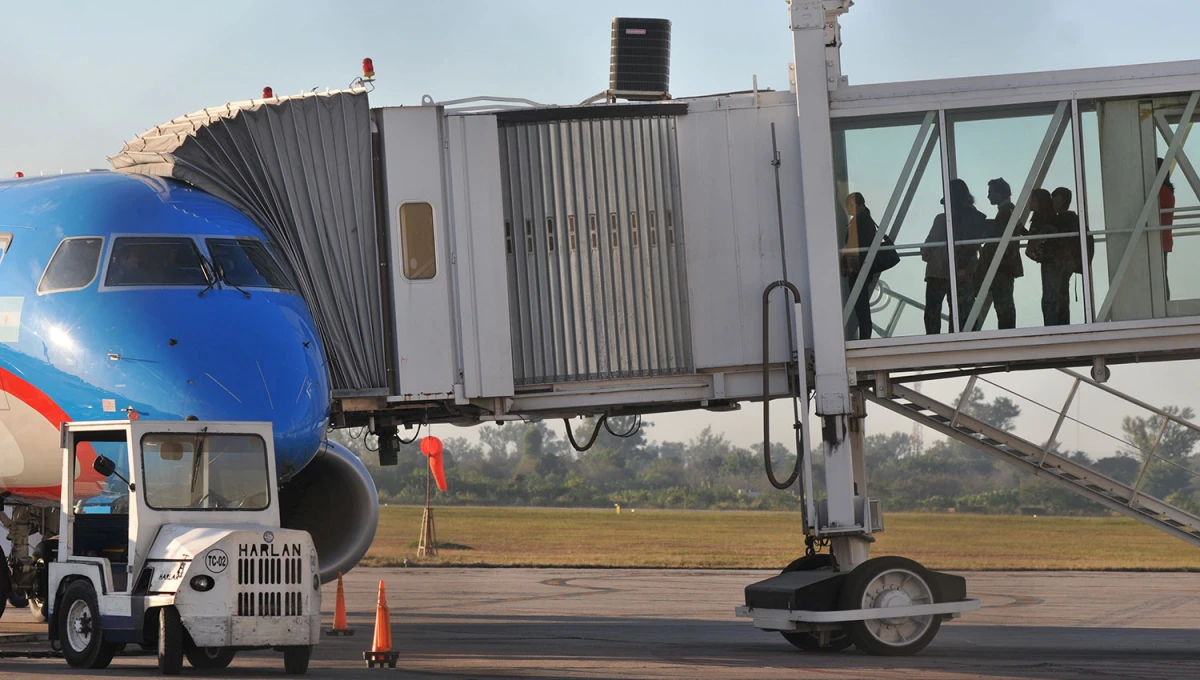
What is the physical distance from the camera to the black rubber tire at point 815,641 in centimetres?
1725

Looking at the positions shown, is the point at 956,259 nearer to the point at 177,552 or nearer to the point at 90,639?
the point at 177,552

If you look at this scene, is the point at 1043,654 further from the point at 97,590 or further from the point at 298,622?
the point at 97,590

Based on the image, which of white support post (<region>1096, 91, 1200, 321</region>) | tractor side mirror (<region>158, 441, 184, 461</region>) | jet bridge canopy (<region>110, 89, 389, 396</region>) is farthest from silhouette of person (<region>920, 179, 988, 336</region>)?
tractor side mirror (<region>158, 441, 184, 461</region>)

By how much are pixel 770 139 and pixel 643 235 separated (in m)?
1.94

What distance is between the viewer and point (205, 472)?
13562 mm

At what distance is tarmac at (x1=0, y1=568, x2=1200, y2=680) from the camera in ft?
46.0

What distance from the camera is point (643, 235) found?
704 inches

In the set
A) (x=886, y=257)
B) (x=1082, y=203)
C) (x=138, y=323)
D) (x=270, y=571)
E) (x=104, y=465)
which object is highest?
(x=1082, y=203)

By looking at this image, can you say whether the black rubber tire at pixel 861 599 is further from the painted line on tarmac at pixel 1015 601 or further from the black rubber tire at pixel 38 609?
the black rubber tire at pixel 38 609

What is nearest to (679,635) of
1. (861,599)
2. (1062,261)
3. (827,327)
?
(861,599)

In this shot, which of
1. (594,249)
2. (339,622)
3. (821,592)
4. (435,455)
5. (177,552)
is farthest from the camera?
(435,455)

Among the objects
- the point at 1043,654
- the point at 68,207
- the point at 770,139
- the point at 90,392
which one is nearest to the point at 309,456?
the point at 90,392

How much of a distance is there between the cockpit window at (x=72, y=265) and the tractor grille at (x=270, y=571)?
3.65 meters

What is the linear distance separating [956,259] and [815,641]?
4832mm
